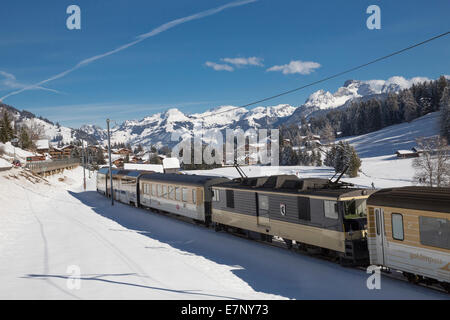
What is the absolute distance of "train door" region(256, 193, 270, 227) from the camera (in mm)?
17188

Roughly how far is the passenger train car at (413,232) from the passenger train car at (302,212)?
2.73 ft

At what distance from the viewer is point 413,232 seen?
1097 centimetres

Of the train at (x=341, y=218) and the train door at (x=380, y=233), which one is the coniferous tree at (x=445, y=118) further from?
the train door at (x=380, y=233)

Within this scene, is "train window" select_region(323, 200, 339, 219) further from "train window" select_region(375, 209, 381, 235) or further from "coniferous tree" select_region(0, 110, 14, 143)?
"coniferous tree" select_region(0, 110, 14, 143)

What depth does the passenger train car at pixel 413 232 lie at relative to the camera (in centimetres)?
A: 1011

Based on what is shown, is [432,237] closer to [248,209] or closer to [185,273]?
[185,273]

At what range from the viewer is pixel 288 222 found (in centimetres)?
1581

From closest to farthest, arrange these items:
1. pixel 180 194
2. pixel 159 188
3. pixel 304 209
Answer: pixel 304 209 < pixel 180 194 < pixel 159 188

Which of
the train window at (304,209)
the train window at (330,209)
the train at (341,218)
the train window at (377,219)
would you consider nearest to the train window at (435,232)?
the train at (341,218)

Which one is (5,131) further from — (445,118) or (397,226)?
(445,118)

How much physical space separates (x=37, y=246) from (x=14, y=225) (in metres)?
7.19

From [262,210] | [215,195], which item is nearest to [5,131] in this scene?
[215,195]

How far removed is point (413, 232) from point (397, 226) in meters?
0.61

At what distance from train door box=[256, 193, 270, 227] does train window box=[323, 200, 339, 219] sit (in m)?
3.76
